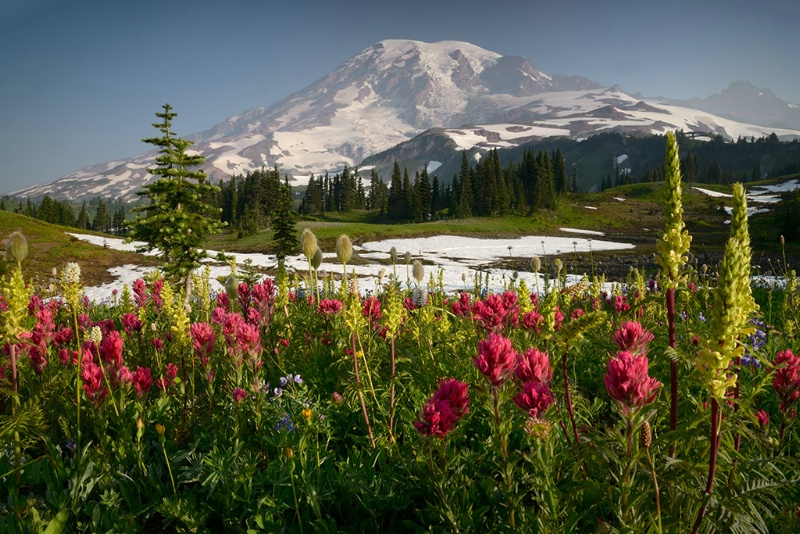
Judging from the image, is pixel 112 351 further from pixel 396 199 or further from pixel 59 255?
pixel 396 199

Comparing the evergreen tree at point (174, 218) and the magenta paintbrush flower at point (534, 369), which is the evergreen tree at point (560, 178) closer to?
the evergreen tree at point (174, 218)

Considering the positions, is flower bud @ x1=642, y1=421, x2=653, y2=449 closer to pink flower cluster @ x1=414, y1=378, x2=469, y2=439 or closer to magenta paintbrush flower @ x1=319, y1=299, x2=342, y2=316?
pink flower cluster @ x1=414, y1=378, x2=469, y2=439

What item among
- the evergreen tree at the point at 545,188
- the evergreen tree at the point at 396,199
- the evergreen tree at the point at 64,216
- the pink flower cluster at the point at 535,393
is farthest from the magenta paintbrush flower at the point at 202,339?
the evergreen tree at the point at 64,216

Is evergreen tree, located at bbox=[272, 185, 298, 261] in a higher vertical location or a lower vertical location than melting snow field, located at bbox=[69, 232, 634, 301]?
higher

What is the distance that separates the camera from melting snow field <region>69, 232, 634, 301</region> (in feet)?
58.7

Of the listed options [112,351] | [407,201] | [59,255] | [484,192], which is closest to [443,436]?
[112,351]

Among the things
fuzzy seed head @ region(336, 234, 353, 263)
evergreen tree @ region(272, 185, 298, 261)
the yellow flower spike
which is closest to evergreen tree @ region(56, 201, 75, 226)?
evergreen tree @ region(272, 185, 298, 261)

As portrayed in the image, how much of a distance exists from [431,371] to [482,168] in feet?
328

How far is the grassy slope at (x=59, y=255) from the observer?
70.6ft

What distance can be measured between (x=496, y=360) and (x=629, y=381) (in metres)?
0.52

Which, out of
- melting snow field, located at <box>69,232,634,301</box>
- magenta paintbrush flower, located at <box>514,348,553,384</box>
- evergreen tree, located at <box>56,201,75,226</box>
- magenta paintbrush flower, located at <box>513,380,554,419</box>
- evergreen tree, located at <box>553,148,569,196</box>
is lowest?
melting snow field, located at <box>69,232,634,301</box>

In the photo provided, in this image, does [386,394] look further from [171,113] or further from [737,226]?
[171,113]

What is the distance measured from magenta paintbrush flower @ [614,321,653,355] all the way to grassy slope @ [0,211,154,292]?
75.4 ft

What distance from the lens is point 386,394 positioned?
142 inches
